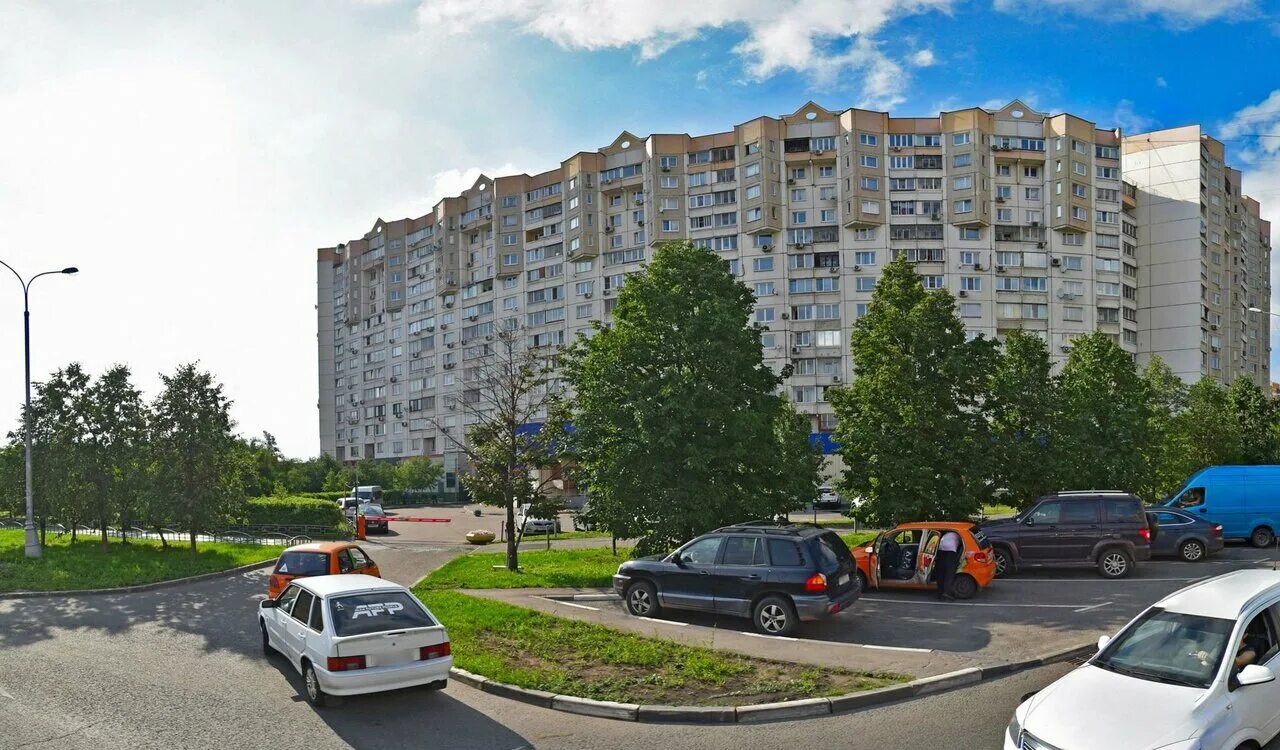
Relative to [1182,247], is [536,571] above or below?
below

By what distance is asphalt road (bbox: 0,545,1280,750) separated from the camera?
835 cm

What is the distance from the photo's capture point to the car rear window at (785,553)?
1299 cm

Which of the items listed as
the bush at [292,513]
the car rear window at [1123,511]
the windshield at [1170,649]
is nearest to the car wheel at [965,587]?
the car rear window at [1123,511]

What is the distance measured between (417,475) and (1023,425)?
199 ft

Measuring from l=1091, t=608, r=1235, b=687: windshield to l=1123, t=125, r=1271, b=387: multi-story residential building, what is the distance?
77.4m

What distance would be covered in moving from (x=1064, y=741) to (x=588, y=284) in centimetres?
7140

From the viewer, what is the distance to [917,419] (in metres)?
23.2

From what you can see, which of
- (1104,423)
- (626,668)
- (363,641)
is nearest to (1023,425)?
(1104,423)

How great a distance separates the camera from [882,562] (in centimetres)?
1688

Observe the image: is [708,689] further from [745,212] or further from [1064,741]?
[745,212]

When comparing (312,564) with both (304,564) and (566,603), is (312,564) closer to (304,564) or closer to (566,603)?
(304,564)

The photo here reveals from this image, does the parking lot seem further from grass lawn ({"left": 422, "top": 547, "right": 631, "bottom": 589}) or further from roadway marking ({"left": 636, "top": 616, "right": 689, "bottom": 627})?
grass lawn ({"left": 422, "top": 547, "right": 631, "bottom": 589})

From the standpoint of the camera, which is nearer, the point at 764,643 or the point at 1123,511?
the point at 764,643

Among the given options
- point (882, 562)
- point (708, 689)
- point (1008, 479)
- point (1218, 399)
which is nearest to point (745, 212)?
point (1218, 399)
